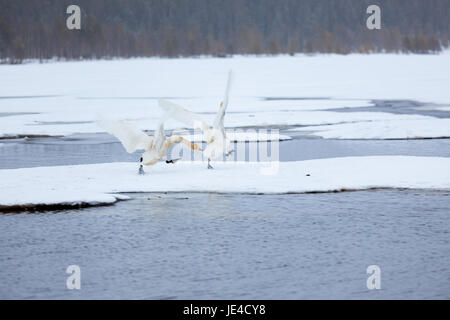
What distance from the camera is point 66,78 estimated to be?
57031 millimetres

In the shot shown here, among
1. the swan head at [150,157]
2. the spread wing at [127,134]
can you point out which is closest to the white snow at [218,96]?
the swan head at [150,157]

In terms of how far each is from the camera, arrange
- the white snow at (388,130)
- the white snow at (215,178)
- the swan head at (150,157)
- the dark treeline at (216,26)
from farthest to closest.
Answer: the dark treeline at (216,26)
the white snow at (388,130)
the swan head at (150,157)
the white snow at (215,178)

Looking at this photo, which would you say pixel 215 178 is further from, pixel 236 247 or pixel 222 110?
pixel 236 247

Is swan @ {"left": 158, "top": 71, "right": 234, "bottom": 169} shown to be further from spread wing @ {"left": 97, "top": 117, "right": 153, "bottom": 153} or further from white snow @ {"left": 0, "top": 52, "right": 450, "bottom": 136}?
white snow @ {"left": 0, "top": 52, "right": 450, "bottom": 136}

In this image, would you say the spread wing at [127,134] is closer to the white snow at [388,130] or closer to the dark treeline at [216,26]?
the white snow at [388,130]

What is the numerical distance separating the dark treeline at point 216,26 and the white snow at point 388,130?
12033cm

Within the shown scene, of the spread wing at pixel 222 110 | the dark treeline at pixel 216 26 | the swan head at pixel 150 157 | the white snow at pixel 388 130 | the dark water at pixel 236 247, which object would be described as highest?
the dark treeline at pixel 216 26

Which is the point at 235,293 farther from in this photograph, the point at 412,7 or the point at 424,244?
the point at 412,7

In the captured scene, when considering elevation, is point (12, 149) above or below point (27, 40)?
below

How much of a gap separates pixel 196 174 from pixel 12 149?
22.9ft

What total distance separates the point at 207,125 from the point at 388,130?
8753mm

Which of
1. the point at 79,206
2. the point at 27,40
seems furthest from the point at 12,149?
the point at 27,40

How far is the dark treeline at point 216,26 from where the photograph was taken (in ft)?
490

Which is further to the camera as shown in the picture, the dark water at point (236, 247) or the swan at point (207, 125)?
the swan at point (207, 125)
